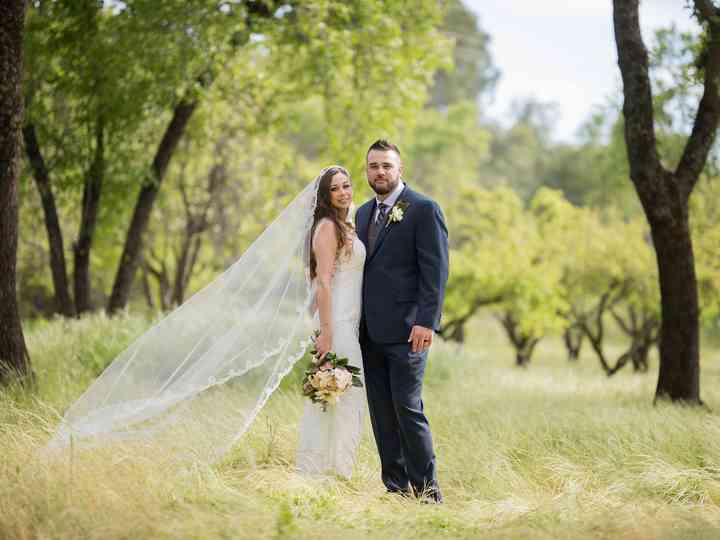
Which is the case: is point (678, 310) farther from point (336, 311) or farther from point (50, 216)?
point (50, 216)

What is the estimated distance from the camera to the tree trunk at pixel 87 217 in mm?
11219

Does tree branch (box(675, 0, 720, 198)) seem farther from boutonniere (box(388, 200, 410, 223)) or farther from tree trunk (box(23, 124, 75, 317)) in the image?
tree trunk (box(23, 124, 75, 317))

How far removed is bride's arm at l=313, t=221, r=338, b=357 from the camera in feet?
16.3

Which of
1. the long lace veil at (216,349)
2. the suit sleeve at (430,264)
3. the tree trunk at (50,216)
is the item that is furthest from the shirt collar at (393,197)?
the tree trunk at (50,216)

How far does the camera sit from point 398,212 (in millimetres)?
4902

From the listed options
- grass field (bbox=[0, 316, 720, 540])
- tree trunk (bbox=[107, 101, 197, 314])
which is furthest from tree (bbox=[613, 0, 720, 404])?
tree trunk (bbox=[107, 101, 197, 314])

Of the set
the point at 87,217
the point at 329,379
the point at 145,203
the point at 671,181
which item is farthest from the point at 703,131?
the point at 87,217

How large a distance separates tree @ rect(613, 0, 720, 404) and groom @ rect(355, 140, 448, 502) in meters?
3.89

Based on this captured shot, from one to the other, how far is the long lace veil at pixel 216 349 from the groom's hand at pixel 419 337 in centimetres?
87

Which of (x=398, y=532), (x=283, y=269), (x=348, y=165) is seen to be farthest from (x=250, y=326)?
(x=348, y=165)

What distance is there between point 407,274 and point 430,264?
0.20 metres

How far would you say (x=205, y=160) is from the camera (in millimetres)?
17422

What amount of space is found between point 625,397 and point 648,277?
30.3 ft

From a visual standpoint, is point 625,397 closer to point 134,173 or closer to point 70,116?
point 134,173
